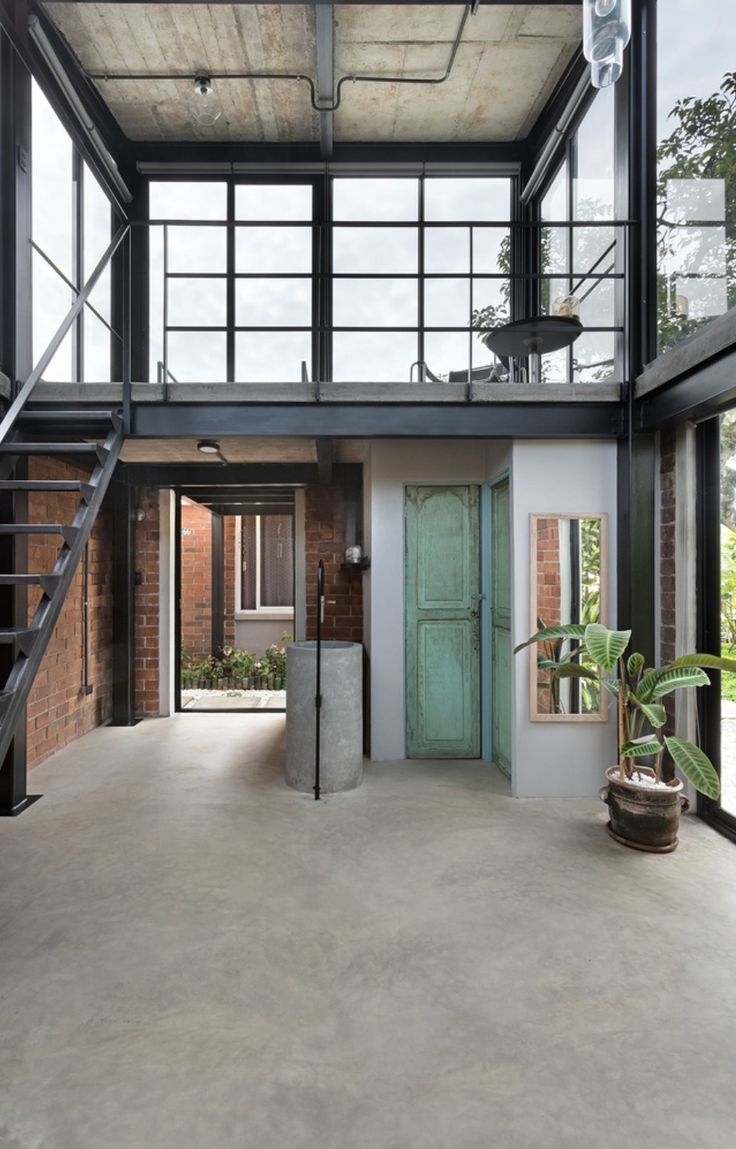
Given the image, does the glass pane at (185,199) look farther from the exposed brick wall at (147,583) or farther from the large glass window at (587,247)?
the large glass window at (587,247)

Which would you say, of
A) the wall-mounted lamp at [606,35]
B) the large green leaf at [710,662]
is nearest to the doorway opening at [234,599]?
the large green leaf at [710,662]

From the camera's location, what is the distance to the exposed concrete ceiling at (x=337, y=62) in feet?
13.4

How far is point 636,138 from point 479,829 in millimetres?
4149

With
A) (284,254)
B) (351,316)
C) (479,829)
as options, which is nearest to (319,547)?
(351,316)

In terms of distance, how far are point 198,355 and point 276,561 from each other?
500 centimetres

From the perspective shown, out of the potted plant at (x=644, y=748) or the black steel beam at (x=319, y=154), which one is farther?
the black steel beam at (x=319, y=154)

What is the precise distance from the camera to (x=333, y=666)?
387cm

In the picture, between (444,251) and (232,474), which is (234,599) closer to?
(232,474)

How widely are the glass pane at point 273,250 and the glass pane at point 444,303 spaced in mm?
1093

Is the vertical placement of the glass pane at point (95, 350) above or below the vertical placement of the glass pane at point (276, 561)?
above

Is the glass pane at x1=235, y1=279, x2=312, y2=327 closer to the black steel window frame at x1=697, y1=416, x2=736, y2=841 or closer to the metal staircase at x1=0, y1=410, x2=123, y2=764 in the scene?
the metal staircase at x1=0, y1=410, x2=123, y2=764

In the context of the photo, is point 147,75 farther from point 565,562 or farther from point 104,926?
point 104,926

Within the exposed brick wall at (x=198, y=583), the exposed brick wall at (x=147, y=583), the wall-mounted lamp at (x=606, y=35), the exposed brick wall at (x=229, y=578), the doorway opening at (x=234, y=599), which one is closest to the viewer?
the wall-mounted lamp at (x=606, y=35)

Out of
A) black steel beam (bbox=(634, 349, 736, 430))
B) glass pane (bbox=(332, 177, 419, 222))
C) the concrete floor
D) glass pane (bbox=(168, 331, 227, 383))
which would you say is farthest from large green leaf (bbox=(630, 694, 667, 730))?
glass pane (bbox=(332, 177, 419, 222))
